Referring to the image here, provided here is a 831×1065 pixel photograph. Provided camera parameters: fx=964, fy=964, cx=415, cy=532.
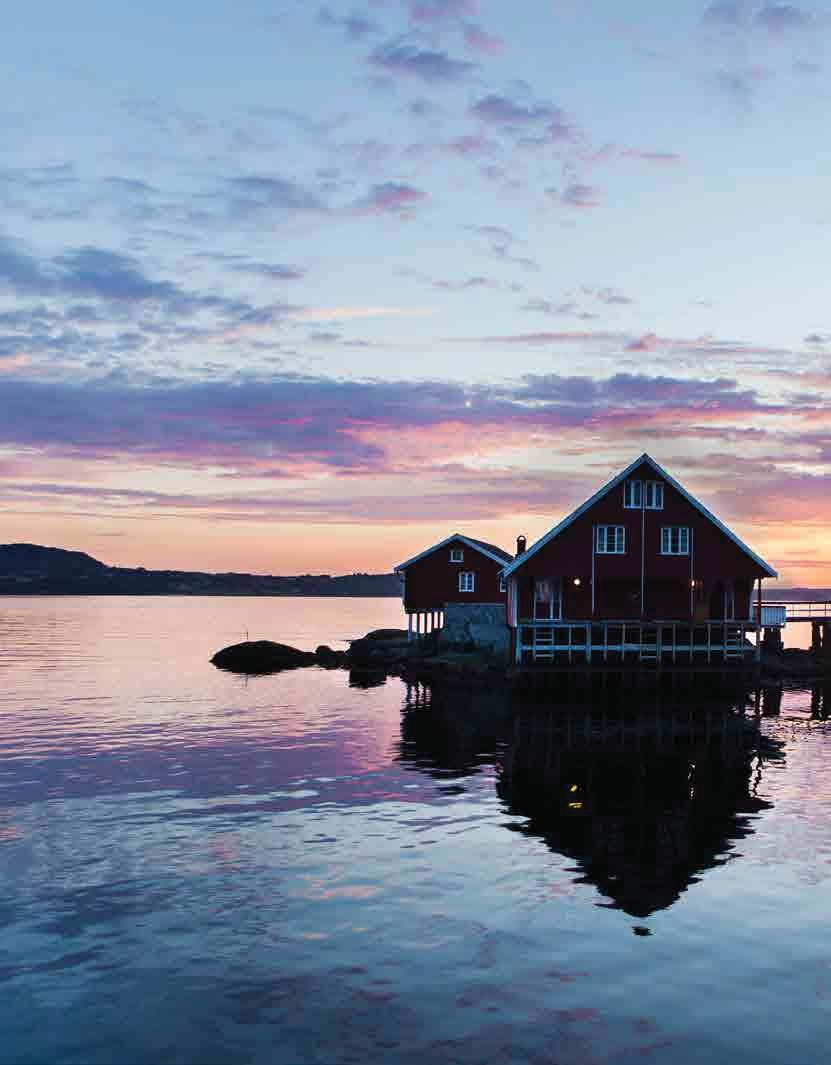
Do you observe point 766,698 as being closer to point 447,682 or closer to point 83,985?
point 447,682

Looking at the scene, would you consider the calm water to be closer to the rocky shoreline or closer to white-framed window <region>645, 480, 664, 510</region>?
white-framed window <region>645, 480, 664, 510</region>

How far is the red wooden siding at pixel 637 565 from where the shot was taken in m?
50.4

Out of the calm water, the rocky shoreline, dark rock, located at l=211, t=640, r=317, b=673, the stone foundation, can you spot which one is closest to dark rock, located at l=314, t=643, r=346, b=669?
the rocky shoreline

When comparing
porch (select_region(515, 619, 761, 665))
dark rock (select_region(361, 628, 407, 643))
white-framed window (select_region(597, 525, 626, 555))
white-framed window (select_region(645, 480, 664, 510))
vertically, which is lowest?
dark rock (select_region(361, 628, 407, 643))

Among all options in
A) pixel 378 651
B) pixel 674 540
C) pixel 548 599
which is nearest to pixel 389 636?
pixel 378 651

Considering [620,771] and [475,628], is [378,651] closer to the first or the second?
[475,628]

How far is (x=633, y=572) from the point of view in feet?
166

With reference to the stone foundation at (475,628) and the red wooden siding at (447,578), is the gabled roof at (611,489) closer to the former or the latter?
the stone foundation at (475,628)

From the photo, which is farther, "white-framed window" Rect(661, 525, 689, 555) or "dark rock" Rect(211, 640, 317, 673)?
"dark rock" Rect(211, 640, 317, 673)

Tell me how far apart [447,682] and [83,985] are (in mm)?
43661

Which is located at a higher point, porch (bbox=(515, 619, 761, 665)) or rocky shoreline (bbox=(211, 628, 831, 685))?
porch (bbox=(515, 619, 761, 665))

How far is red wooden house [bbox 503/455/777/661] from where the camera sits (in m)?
50.1

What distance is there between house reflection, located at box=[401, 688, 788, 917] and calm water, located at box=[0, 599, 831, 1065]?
13 centimetres

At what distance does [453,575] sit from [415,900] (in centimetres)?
5273
